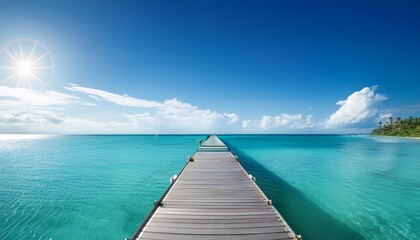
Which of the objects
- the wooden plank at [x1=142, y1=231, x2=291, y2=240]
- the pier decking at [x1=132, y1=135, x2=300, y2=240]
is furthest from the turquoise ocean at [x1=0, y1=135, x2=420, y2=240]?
the wooden plank at [x1=142, y1=231, x2=291, y2=240]

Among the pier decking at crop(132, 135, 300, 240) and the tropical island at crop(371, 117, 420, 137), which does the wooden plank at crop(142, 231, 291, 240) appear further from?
the tropical island at crop(371, 117, 420, 137)

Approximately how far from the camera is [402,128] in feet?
349

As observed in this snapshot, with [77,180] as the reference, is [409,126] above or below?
above

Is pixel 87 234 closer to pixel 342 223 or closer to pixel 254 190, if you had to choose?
pixel 254 190

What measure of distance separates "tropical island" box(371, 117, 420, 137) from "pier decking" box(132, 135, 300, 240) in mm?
122840

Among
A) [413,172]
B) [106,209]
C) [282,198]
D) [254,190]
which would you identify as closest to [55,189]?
[106,209]

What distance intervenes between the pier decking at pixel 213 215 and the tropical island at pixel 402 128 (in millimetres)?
122840

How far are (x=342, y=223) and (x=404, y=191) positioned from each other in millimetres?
8785

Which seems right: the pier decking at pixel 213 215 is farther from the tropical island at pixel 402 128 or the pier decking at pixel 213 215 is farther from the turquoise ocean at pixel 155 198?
the tropical island at pixel 402 128

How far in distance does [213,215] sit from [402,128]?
142848 millimetres

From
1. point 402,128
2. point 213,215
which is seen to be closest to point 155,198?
point 213,215

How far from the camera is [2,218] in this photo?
9.57 m

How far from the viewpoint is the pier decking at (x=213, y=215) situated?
547 centimetres

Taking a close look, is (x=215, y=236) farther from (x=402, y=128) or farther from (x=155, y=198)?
(x=402, y=128)
